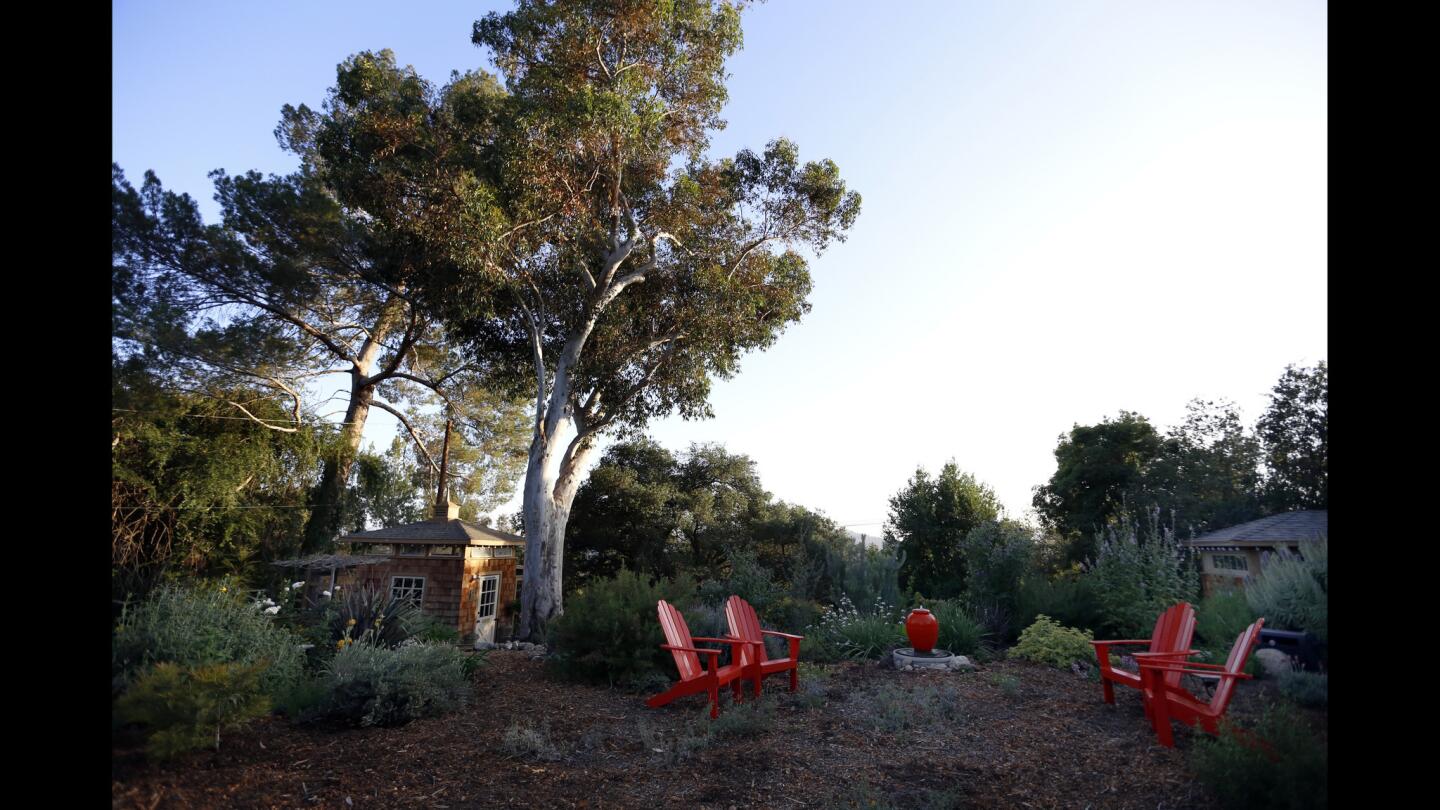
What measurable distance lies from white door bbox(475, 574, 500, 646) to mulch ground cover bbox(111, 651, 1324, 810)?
7605 mm

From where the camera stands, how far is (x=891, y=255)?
7379 mm

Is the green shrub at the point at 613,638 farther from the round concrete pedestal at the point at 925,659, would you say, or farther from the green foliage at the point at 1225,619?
the green foliage at the point at 1225,619

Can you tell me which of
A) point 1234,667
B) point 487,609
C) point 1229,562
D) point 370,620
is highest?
point 1229,562

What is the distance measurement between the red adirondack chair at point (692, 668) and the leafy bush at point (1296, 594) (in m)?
3.06

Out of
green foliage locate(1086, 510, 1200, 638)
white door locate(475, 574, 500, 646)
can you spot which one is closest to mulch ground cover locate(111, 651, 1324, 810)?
green foliage locate(1086, 510, 1200, 638)

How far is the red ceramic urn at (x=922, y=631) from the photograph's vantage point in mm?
5629

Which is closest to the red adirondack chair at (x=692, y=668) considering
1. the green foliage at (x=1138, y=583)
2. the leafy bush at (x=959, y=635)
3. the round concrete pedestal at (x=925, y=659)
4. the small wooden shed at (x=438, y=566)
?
the round concrete pedestal at (x=925, y=659)

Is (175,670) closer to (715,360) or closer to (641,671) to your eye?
(641,671)

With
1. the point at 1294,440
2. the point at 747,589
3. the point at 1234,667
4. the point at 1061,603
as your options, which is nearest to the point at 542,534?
the point at 747,589

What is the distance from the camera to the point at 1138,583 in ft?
→ 20.5

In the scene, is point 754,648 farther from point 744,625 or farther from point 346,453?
point 346,453

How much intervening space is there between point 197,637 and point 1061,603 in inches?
278
